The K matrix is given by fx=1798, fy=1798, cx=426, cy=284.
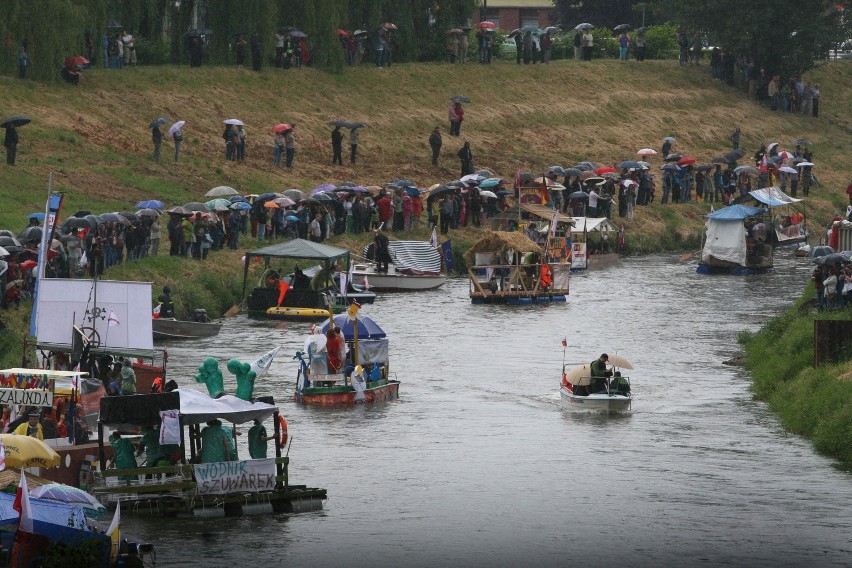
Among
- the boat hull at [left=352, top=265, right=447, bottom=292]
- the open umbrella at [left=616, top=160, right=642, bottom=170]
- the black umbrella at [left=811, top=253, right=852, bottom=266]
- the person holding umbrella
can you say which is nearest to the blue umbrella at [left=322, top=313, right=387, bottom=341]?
the black umbrella at [left=811, top=253, right=852, bottom=266]

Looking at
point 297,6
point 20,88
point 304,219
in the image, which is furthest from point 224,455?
point 297,6

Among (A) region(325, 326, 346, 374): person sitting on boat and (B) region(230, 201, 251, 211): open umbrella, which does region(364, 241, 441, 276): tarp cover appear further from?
(A) region(325, 326, 346, 374): person sitting on boat

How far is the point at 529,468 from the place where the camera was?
41.5 m

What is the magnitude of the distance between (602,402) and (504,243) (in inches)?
901

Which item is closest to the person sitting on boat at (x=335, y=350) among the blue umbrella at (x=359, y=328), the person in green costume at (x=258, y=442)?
the blue umbrella at (x=359, y=328)

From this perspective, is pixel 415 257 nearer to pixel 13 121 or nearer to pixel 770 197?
pixel 13 121

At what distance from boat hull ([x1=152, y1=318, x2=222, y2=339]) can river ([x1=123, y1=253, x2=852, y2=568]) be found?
739 mm

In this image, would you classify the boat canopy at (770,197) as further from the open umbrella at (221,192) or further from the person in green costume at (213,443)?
the person in green costume at (213,443)

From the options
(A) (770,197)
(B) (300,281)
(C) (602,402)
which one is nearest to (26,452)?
(C) (602,402)

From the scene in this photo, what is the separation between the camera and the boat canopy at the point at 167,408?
35.3 meters

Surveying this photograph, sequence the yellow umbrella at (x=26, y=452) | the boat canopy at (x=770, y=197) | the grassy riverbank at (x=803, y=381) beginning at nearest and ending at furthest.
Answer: the yellow umbrella at (x=26, y=452)
the grassy riverbank at (x=803, y=381)
the boat canopy at (x=770, y=197)

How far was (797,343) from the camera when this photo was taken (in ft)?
170

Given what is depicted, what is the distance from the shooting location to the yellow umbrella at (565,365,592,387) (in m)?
48.1

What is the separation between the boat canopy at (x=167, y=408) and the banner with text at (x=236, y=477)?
99 cm
